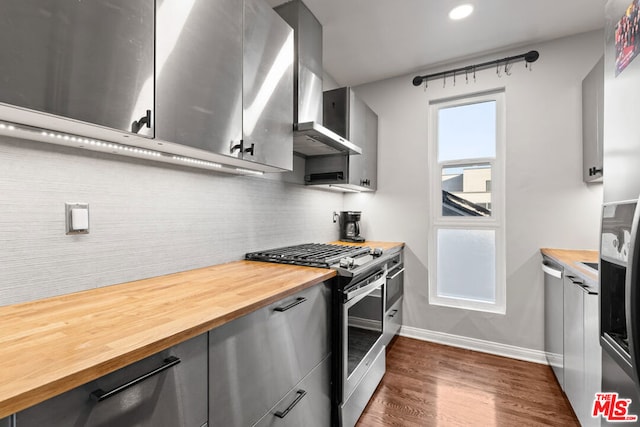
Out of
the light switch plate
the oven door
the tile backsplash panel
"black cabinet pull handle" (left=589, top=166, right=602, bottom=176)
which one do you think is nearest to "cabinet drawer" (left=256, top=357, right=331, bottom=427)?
the oven door

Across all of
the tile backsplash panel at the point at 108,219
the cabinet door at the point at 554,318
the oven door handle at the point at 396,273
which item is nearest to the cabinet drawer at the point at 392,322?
the oven door handle at the point at 396,273

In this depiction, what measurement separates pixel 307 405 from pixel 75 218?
1265mm

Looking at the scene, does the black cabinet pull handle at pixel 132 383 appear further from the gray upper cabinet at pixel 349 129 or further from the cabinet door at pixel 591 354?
the gray upper cabinet at pixel 349 129

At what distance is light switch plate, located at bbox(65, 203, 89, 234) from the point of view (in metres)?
1.10

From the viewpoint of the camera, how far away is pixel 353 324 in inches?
67.9

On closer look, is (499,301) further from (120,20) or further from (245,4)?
(120,20)

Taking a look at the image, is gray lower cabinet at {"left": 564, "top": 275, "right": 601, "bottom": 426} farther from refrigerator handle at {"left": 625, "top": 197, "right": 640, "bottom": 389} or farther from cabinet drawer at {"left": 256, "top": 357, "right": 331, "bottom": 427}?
cabinet drawer at {"left": 256, "top": 357, "right": 331, "bottom": 427}

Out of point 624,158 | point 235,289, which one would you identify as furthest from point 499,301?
point 235,289

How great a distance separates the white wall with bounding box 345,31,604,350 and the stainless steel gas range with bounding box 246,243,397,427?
1.05 metres

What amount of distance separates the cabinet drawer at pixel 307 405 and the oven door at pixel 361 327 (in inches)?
4.3

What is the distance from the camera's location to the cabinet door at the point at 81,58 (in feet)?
2.40

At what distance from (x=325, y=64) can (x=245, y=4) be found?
1625 millimetres

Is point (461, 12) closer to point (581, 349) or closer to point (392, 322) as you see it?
point (581, 349)

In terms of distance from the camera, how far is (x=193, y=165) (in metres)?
1.57
